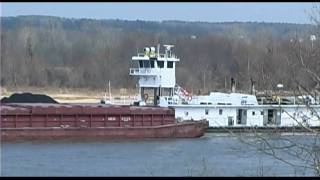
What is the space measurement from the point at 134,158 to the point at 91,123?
9184 millimetres

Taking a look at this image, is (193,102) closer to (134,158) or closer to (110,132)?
(110,132)

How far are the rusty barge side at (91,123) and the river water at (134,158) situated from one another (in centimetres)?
87

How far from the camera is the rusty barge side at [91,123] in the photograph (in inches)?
1318

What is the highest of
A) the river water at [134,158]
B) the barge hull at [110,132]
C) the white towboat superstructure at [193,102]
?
the white towboat superstructure at [193,102]

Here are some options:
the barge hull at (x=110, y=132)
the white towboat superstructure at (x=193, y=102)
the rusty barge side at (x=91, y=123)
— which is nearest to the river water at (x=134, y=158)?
the barge hull at (x=110, y=132)

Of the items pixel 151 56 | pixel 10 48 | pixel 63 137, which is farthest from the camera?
pixel 10 48

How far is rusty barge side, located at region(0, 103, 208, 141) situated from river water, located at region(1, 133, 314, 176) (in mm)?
874

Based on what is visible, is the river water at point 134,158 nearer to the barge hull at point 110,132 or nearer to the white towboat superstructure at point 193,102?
the barge hull at point 110,132

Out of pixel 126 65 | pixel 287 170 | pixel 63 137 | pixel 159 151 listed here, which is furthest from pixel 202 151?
pixel 126 65

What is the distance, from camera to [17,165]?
22531mm

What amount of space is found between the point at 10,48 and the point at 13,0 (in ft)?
311

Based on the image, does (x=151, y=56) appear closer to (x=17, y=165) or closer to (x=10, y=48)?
(x=17, y=165)

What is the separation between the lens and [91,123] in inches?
1361

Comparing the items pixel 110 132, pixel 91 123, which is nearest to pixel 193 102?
pixel 110 132
